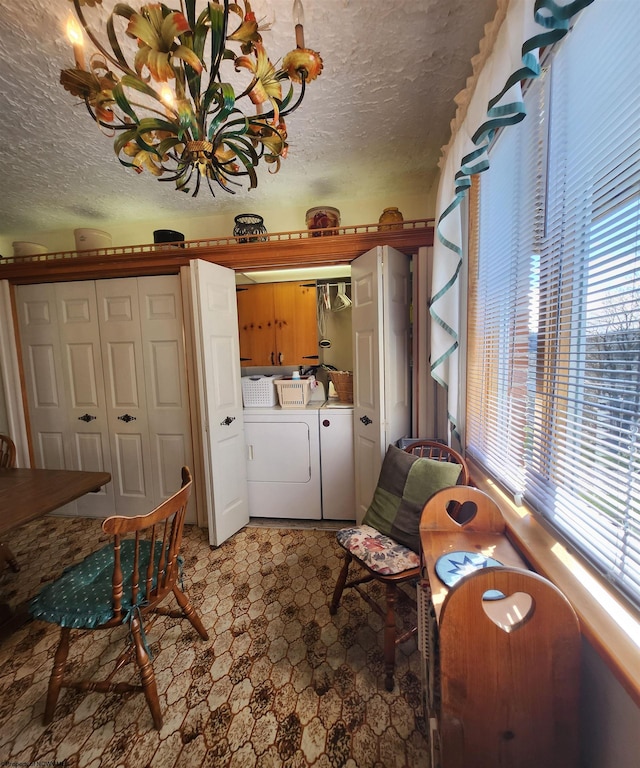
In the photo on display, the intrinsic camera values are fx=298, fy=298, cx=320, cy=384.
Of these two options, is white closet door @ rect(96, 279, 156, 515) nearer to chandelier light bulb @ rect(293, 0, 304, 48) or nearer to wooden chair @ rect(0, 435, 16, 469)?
wooden chair @ rect(0, 435, 16, 469)

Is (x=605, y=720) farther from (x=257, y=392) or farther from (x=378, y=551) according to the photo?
(x=257, y=392)

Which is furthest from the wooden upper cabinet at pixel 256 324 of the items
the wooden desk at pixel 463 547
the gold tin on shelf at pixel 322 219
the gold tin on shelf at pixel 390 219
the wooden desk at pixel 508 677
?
the wooden desk at pixel 508 677

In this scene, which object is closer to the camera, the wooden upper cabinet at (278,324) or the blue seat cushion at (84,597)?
the blue seat cushion at (84,597)

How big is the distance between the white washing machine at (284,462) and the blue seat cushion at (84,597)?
3.88 feet

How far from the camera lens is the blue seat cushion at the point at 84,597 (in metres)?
1.13

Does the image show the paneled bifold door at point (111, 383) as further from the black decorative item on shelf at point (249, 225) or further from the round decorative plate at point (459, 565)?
the round decorative plate at point (459, 565)

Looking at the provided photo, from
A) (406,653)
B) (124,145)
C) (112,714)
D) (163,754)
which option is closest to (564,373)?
(406,653)

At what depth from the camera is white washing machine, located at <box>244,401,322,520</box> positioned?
2.45 metres

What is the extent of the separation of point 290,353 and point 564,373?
2.16m

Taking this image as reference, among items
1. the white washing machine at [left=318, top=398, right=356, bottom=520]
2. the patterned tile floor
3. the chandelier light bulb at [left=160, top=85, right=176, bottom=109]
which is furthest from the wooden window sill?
the chandelier light bulb at [left=160, top=85, right=176, bottom=109]

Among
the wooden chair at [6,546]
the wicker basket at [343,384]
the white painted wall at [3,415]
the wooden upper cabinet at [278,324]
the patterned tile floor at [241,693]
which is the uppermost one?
the wooden upper cabinet at [278,324]

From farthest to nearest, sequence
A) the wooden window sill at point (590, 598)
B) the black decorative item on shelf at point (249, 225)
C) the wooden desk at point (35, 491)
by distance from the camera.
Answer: the black decorative item on shelf at point (249, 225) < the wooden desk at point (35, 491) < the wooden window sill at point (590, 598)

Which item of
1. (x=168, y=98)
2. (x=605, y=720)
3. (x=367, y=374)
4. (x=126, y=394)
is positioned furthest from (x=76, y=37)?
(x=126, y=394)

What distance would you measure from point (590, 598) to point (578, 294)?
0.79m
